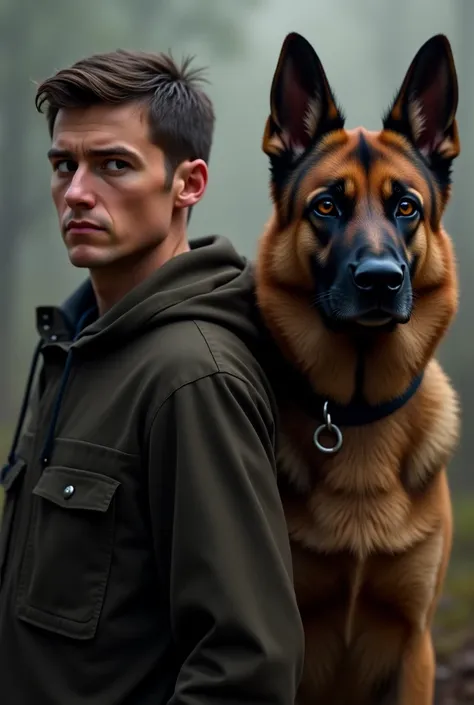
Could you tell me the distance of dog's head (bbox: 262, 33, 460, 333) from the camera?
58.8 inches

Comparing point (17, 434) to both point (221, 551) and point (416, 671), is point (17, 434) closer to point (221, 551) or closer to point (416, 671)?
point (221, 551)

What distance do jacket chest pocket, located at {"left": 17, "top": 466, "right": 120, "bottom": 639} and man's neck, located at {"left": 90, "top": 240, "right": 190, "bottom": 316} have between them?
40 cm

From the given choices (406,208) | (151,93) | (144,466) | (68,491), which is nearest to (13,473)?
(68,491)

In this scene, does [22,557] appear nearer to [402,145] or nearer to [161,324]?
[161,324]

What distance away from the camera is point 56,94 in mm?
1549

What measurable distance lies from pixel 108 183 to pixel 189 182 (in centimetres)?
21

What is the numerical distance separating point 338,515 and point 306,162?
2.26 feet

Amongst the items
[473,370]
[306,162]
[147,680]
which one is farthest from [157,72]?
[473,370]

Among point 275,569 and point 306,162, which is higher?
point 306,162

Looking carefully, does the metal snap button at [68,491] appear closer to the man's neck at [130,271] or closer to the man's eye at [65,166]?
the man's neck at [130,271]

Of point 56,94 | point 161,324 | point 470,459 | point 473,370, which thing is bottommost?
point 470,459

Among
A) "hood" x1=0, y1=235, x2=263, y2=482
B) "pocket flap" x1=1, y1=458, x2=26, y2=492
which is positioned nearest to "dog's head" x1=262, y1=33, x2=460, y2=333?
"hood" x1=0, y1=235, x2=263, y2=482

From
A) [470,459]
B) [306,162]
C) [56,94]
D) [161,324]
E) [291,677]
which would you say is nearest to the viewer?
[291,677]

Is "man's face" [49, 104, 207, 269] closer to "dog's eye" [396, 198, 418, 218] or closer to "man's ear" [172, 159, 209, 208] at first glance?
"man's ear" [172, 159, 209, 208]
